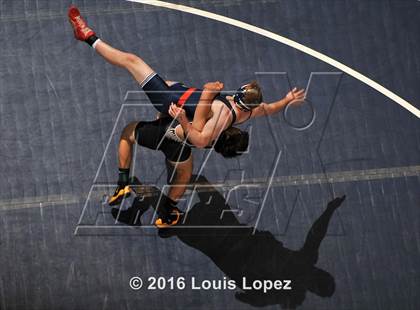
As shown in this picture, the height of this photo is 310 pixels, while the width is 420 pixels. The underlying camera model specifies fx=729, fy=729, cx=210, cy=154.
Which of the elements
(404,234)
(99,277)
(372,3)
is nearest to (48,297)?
(99,277)

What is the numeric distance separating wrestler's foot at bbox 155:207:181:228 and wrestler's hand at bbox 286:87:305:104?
3.12m

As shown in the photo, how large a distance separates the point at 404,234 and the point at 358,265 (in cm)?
110

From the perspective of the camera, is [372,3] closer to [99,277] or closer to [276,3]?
[276,3]

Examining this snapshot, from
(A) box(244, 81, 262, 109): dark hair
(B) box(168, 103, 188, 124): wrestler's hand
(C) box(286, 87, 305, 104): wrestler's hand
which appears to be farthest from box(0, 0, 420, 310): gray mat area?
(B) box(168, 103, 188, 124): wrestler's hand

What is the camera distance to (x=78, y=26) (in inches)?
565

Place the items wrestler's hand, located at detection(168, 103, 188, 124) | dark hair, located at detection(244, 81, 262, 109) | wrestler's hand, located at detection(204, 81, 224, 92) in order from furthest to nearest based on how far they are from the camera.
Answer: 1. dark hair, located at detection(244, 81, 262, 109)
2. wrestler's hand, located at detection(204, 81, 224, 92)
3. wrestler's hand, located at detection(168, 103, 188, 124)

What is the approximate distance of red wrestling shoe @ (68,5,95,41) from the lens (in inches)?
564

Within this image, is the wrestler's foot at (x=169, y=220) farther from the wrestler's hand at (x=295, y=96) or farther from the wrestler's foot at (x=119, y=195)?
the wrestler's hand at (x=295, y=96)

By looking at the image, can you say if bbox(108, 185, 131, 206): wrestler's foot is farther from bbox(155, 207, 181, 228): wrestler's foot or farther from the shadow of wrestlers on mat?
bbox(155, 207, 181, 228): wrestler's foot

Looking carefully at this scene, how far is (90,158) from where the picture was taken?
47.4ft

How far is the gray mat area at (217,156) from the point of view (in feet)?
46.5

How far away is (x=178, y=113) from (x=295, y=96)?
2.65m

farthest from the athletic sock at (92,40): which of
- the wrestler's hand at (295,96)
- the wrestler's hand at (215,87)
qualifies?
the wrestler's hand at (295,96)

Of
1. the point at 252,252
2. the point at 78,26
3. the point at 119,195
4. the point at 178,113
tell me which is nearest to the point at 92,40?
the point at 78,26
